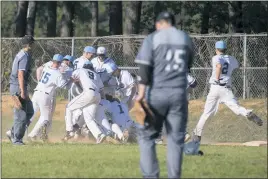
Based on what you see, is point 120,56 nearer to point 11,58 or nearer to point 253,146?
point 11,58

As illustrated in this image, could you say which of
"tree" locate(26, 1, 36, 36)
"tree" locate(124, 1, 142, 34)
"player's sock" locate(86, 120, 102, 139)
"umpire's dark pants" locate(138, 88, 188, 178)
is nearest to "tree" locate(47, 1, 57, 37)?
"tree" locate(26, 1, 36, 36)

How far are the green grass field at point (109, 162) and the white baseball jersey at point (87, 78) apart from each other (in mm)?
2392

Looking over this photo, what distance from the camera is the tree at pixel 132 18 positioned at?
3634cm

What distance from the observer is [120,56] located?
27.5 metres

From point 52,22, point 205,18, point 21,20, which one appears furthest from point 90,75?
point 52,22

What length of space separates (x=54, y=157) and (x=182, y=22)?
2880cm

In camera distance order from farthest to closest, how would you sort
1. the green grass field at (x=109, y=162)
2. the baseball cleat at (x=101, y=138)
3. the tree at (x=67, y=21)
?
1. the tree at (x=67, y=21)
2. the baseball cleat at (x=101, y=138)
3. the green grass field at (x=109, y=162)

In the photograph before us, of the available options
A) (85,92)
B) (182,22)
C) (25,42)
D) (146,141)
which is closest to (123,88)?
(85,92)

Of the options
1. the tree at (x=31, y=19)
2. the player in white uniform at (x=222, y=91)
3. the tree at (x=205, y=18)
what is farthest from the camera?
the tree at (x=31, y=19)

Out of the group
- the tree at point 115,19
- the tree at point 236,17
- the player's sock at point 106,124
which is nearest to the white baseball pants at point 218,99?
the player's sock at point 106,124

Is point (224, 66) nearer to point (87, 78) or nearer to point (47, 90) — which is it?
point (87, 78)

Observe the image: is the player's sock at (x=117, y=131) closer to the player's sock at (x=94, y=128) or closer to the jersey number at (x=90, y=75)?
the player's sock at (x=94, y=128)

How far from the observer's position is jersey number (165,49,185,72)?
11.5 meters

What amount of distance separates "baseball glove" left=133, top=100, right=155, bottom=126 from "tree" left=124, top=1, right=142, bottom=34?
81.0 ft
